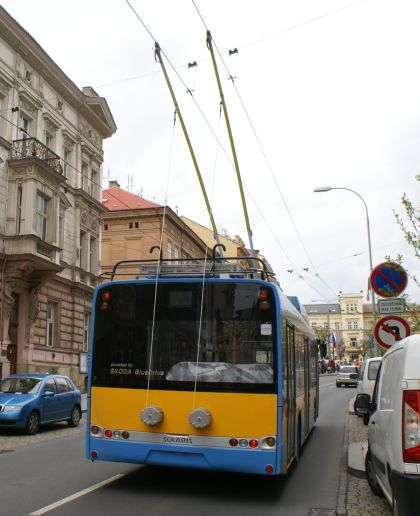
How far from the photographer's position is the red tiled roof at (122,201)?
45.9m

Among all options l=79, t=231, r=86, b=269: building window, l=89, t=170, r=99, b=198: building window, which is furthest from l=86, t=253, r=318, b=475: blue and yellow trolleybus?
l=89, t=170, r=99, b=198: building window

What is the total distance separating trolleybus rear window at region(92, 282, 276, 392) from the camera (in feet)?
23.2

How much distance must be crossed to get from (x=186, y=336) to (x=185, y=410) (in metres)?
0.90

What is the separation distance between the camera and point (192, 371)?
7168mm

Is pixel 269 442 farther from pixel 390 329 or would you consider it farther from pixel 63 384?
pixel 63 384

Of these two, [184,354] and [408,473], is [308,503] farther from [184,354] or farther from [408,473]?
[408,473]

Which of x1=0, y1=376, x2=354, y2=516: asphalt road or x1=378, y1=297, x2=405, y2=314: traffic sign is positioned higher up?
x1=378, y1=297, x2=405, y2=314: traffic sign

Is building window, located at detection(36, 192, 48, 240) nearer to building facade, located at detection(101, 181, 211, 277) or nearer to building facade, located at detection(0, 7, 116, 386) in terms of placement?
building facade, located at detection(0, 7, 116, 386)

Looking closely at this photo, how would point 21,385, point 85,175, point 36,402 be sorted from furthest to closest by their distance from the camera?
1. point 85,175
2. point 21,385
3. point 36,402

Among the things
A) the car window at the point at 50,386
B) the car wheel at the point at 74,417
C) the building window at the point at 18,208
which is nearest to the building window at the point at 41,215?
the building window at the point at 18,208

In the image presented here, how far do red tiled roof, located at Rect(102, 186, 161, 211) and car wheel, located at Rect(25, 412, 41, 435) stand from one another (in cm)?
3111

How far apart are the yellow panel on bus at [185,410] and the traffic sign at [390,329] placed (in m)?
3.76

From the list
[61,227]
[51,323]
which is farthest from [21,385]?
[61,227]

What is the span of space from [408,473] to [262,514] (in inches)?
100
